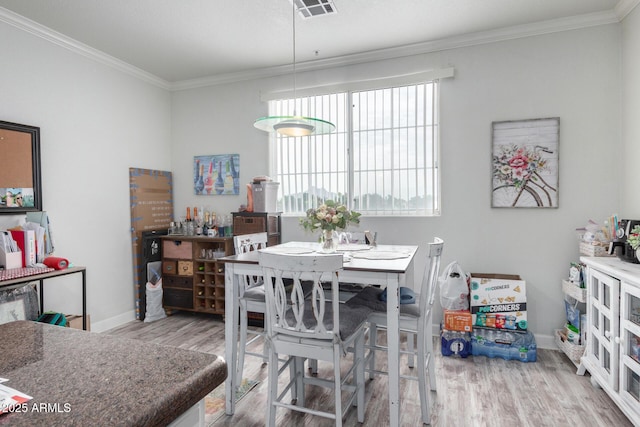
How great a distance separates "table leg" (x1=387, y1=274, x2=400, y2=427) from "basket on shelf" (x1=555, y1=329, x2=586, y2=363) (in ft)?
5.73

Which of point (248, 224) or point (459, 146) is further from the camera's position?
point (248, 224)

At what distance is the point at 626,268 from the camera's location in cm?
222

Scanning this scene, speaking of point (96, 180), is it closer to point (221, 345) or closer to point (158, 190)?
point (158, 190)

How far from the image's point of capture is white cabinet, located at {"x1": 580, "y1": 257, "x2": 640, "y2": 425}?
200 centimetres

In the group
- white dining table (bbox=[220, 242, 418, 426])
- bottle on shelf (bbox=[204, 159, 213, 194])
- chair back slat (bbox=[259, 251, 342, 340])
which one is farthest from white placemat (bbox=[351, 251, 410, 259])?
bottle on shelf (bbox=[204, 159, 213, 194])

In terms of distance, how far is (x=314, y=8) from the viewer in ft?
9.34

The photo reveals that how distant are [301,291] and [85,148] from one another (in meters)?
2.96

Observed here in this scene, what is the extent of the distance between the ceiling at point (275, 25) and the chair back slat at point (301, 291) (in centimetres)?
210

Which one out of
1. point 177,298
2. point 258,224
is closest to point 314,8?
point 258,224

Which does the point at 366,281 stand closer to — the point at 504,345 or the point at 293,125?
the point at 293,125

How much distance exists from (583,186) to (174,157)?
14.5 feet

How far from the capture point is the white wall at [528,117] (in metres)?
3.06

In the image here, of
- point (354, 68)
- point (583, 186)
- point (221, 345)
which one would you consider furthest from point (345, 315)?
point (354, 68)

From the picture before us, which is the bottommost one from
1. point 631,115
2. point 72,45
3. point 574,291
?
point 574,291
